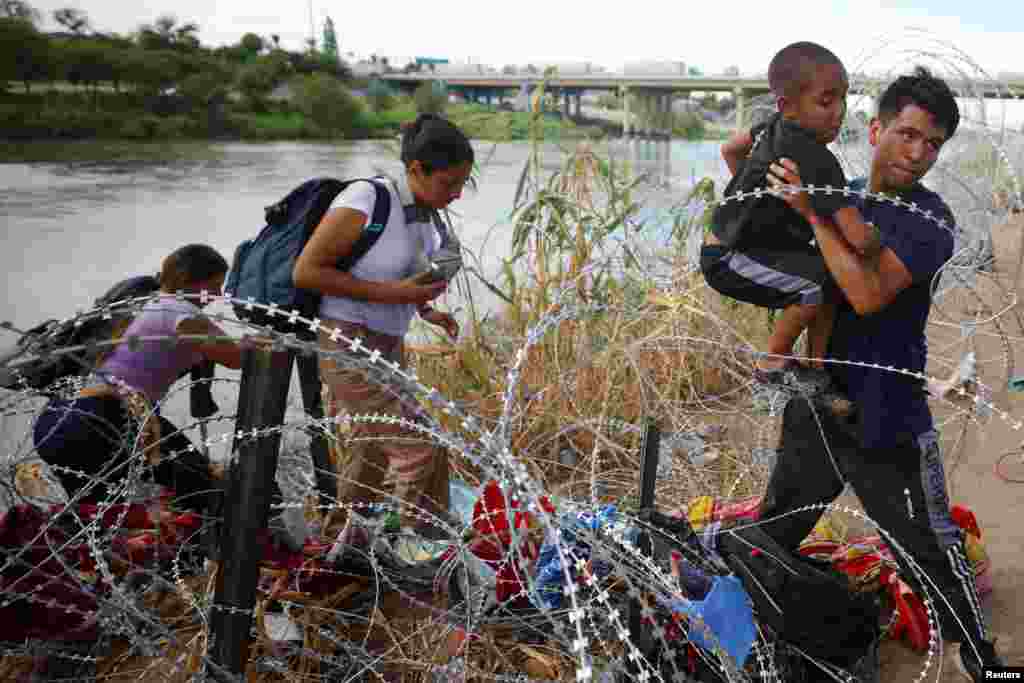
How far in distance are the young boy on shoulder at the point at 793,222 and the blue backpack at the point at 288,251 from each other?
3.32 feet

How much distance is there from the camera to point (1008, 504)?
3.15 metres

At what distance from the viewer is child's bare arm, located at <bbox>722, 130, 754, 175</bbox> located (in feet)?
6.81

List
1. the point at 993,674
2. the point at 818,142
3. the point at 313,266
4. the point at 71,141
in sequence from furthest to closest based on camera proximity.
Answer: the point at 71,141, the point at 313,266, the point at 993,674, the point at 818,142

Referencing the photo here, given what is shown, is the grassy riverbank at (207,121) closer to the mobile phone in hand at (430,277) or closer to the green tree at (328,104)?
the green tree at (328,104)

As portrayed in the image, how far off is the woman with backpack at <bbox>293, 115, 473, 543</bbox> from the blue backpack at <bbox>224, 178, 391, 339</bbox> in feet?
0.10

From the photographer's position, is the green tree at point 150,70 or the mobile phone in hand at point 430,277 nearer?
the mobile phone in hand at point 430,277

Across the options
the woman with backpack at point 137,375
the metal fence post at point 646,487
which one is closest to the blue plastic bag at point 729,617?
the metal fence post at point 646,487

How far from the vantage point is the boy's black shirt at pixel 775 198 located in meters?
1.67

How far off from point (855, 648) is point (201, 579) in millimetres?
1890

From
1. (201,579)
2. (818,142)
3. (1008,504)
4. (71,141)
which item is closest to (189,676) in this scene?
(201,579)

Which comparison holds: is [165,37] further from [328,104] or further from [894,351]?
[894,351]

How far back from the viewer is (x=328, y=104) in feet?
72.1

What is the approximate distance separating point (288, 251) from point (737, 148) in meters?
1.39

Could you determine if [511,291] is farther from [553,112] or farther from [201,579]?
[201,579]
